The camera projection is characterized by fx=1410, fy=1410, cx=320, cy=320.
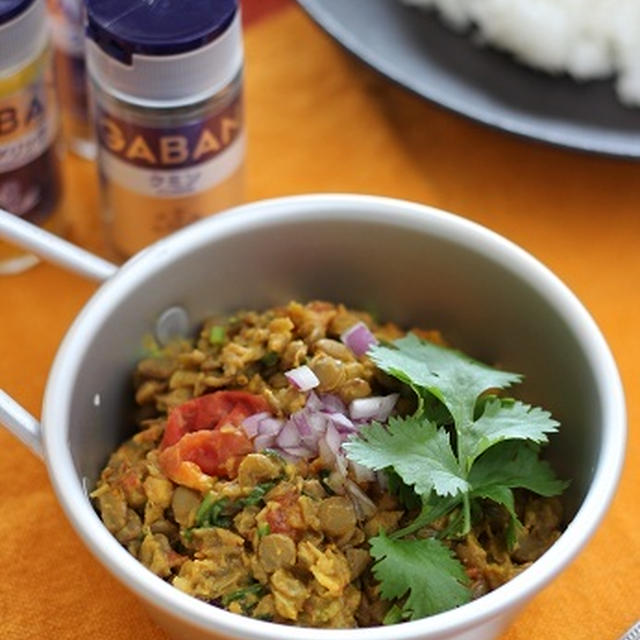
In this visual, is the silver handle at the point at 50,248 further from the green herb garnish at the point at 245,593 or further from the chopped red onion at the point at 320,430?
the green herb garnish at the point at 245,593

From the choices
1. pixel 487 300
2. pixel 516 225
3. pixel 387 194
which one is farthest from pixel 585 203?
pixel 487 300

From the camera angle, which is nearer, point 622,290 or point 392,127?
point 622,290

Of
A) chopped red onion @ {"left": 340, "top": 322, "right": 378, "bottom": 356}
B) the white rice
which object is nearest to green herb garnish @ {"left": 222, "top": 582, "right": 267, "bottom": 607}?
chopped red onion @ {"left": 340, "top": 322, "right": 378, "bottom": 356}

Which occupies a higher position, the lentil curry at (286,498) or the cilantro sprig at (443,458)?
the cilantro sprig at (443,458)

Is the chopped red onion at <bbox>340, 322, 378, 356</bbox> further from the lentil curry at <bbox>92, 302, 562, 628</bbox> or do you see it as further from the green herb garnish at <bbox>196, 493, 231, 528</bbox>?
the green herb garnish at <bbox>196, 493, 231, 528</bbox>

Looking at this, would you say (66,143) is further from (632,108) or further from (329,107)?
(632,108)

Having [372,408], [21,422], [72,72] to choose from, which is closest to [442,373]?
[372,408]

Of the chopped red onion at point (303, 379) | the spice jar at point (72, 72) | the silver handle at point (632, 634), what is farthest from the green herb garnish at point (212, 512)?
the spice jar at point (72, 72)
